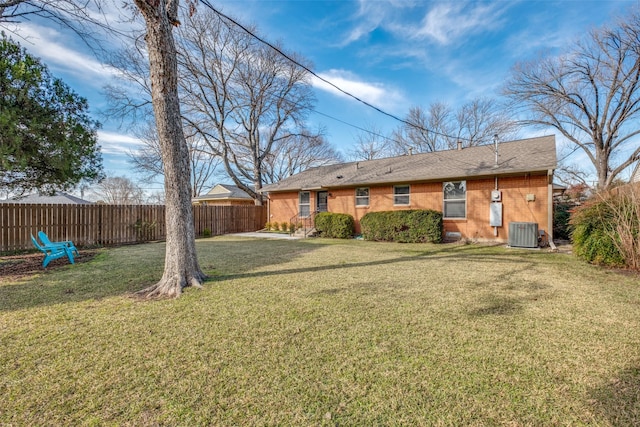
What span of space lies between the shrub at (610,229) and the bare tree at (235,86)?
16943 mm

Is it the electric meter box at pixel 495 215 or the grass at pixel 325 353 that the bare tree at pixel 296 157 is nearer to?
the electric meter box at pixel 495 215

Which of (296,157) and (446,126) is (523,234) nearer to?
(446,126)

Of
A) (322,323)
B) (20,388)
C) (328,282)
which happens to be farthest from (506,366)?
(20,388)

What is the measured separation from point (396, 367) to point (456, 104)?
30.5 metres

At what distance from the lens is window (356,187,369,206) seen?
552 inches

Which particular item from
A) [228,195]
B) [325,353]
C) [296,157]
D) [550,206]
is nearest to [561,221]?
[550,206]

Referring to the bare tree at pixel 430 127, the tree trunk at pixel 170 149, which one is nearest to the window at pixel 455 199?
the tree trunk at pixel 170 149

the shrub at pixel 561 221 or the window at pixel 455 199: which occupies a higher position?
the window at pixel 455 199

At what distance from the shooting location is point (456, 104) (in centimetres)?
2758

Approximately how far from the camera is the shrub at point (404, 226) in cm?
1102

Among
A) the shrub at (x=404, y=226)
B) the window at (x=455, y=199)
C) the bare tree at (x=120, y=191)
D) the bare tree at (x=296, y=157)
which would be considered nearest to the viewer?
the shrub at (x=404, y=226)

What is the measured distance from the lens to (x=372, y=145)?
103 ft

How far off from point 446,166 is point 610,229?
6421 millimetres

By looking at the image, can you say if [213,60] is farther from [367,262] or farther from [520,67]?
[520,67]
